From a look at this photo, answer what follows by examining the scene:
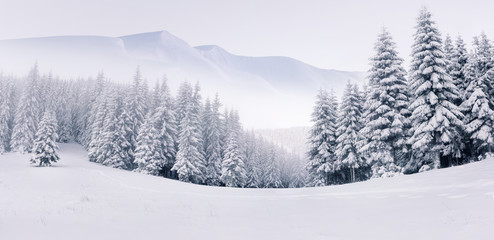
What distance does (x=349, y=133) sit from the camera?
34.8 m

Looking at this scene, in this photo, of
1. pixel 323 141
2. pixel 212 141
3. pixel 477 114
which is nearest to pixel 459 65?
pixel 477 114

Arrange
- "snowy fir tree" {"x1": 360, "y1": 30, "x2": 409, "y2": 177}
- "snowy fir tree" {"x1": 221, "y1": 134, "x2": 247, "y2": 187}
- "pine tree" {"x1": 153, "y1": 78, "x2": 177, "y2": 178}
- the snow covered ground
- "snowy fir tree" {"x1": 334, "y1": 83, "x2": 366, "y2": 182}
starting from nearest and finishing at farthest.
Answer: the snow covered ground → "snowy fir tree" {"x1": 360, "y1": 30, "x2": 409, "y2": 177} → "snowy fir tree" {"x1": 334, "y1": 83, "x2": 366, "y2": 182} → "pine tree" {"x1": 153, "y1": 78, "x2": 177, "y2": 178} → "snowy fir tree" {"x1": 221, "y1": 134, "x2": 247, "y2": 187}

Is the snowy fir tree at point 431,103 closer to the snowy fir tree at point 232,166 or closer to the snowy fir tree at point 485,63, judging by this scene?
the snowy fir tree at point 485,63

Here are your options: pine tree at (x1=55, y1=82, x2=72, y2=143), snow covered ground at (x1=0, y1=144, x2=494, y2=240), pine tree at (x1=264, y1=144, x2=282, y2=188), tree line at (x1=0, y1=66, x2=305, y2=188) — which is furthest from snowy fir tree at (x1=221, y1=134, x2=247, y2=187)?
pine tree at (x1=55, y1=82, x2=72, y2=143)

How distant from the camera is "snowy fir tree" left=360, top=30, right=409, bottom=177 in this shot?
27031mm

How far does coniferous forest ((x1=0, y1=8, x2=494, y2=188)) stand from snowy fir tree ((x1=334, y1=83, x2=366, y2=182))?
0.39ft

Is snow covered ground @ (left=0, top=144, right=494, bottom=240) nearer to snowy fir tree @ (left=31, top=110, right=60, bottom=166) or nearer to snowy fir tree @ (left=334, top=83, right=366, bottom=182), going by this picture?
snowy fir tree @ (left=334, top=83, right=366, bottom=182)

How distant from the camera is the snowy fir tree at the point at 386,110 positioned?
88.7 feet

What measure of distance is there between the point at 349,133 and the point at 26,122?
184 ft

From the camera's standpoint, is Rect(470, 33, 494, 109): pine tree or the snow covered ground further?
Rect(470, 33, 494, 109): pine tree

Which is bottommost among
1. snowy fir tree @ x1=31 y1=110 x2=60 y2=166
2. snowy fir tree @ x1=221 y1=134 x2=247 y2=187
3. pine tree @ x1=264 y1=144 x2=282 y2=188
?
pine tree @ x1=264 y1=144 x2=282 y2=188

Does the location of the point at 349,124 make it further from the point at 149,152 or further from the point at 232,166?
the point at 149,152

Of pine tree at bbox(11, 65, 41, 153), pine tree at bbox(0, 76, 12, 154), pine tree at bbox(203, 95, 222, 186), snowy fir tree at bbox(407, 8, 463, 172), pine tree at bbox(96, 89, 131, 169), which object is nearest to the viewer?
snowy fir tree at bbox(407, 8, 463, 172)

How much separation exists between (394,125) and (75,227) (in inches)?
1015
